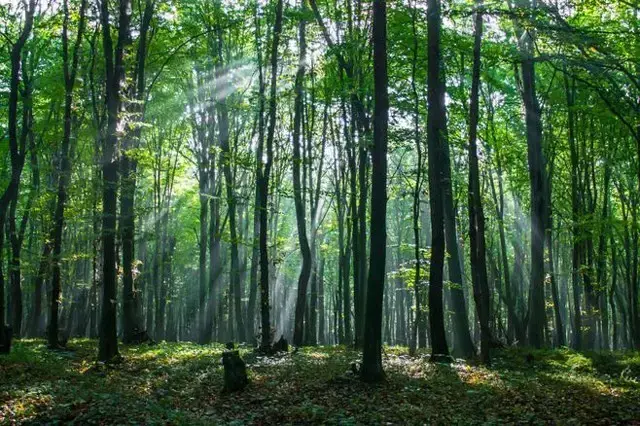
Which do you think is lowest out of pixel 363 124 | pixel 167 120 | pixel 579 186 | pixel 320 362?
pixel 320 362

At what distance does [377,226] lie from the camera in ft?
37.9

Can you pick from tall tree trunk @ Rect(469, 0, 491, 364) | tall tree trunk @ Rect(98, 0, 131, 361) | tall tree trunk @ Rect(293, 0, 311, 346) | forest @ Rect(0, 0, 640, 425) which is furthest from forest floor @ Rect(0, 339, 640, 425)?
tall tree trunk @ Rect(293, 0, 311, 346)

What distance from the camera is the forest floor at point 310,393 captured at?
8594 millimetres

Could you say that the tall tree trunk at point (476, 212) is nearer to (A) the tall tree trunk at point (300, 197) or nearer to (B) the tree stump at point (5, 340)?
(A) the tall tree trunk at point (300, 197)

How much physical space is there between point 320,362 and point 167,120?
55.5ft

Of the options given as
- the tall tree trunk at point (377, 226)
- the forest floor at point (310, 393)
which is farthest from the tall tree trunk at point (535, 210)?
the tall tree trunk at point (377, 226)

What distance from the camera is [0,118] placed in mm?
28328

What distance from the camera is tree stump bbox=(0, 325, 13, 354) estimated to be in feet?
46.3

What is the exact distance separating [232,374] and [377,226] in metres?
4.21

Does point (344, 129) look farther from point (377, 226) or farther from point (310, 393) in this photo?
point (310, 393)

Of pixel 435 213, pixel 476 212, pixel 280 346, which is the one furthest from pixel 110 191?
pixel 476 212

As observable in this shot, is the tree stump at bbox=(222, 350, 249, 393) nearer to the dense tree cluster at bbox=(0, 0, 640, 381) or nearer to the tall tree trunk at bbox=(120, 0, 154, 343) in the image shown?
the dense tree cluster at bbox=(0, 0, 640, 381)

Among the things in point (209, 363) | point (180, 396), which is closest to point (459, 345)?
point (209, 363)

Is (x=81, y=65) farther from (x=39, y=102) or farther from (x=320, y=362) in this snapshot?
(x=320, y=362)
